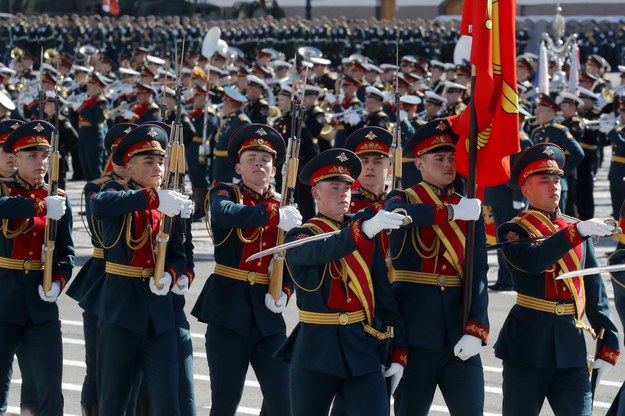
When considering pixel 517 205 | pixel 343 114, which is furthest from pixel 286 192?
pixel 343 114

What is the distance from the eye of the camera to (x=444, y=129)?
6.86 metres

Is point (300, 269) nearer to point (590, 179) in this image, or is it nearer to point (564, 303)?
point (564, 303)

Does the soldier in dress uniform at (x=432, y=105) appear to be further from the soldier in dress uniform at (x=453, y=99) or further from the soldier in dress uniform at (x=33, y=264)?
the soldier in dress uniform at (x=33, y=264)

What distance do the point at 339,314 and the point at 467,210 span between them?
2.58ft

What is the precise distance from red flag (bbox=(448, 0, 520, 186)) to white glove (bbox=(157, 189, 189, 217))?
57.9 inches

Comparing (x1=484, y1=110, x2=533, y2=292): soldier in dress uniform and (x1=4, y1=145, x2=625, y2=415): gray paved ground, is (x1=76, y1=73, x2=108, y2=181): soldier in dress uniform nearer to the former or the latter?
(x1=4, y1=145, x2=625, y2=415): gray paved ground

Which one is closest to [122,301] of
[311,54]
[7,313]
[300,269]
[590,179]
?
[7,313]

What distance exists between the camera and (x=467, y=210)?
639 centimetres

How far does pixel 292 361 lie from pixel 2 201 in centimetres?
211

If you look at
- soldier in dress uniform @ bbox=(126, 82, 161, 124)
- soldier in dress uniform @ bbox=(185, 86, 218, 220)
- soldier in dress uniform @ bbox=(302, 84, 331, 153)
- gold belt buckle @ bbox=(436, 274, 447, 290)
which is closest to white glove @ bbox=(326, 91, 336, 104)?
soldier in dress uniform @ bbox=(185, 86, 218, 220)

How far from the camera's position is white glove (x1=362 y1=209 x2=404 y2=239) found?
591cm

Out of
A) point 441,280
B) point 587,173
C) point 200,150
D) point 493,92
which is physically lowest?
point 587,173

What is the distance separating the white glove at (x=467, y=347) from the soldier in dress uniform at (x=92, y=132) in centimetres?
1444

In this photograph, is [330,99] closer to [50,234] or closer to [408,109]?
[408,109]
